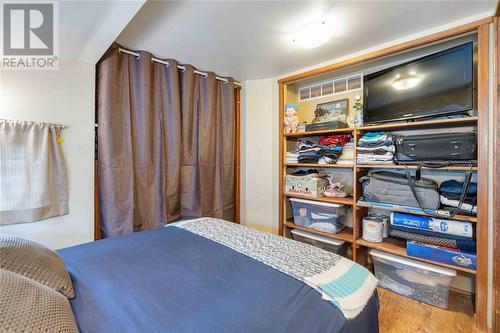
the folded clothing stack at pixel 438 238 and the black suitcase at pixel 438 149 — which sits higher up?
the black suitcase at pixel 438 149

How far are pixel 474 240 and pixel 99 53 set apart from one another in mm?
3187

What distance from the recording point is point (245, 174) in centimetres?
318

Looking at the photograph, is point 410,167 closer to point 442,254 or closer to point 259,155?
point 442,254

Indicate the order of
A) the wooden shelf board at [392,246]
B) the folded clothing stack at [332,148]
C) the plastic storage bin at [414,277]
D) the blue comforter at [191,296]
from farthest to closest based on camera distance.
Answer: the folded clothing stack at [332,148], the wooden shelf board at [392,246], the plastic storage bin at [414,277], the blue comforter at [191,296]

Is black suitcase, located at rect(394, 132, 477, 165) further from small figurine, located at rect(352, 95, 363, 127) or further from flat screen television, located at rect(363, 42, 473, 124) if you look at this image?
small figurine, located at rect(352, 95, 363, 127)

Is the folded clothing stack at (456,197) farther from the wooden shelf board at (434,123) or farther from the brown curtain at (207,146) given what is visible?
the brown curtain at (207,146)

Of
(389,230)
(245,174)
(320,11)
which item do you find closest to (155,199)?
(245,174)

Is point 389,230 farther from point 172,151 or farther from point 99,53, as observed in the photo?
point 99,53

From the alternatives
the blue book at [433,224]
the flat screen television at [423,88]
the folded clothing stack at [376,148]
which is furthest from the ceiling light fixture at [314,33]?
Result: the blue book at [433,224]

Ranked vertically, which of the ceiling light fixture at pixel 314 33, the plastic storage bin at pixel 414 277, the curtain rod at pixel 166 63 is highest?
the curtain rod at pixel 166 63

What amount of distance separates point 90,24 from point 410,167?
2.54 m

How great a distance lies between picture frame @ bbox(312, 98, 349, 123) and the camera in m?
2.57

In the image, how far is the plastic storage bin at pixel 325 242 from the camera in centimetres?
237
